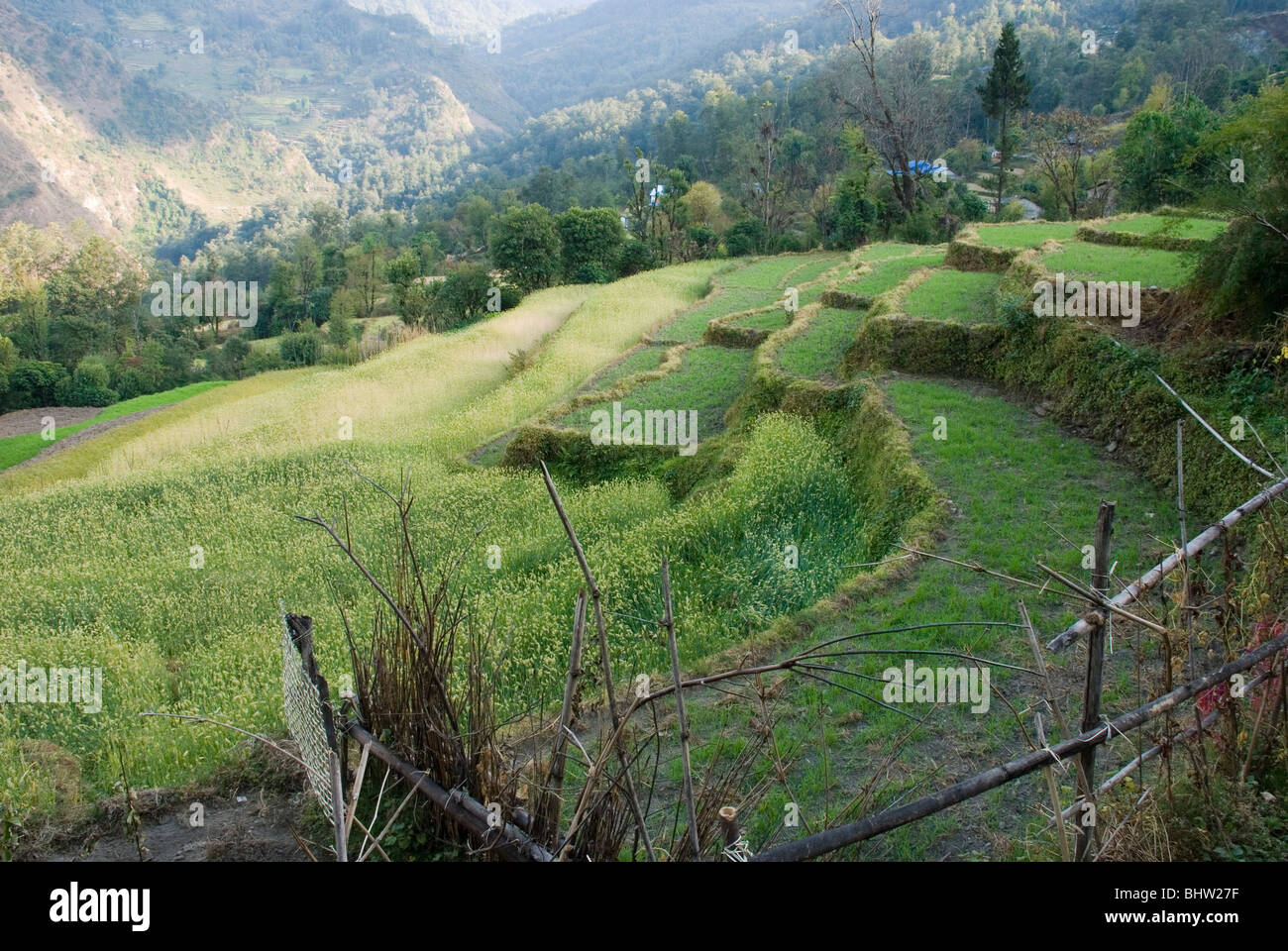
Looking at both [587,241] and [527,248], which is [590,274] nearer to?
[587,241]

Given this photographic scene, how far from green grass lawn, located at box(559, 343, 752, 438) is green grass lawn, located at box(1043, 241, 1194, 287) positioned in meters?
5.11

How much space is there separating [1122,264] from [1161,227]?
735mm

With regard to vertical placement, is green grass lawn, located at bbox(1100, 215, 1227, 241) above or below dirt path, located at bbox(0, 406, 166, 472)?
above

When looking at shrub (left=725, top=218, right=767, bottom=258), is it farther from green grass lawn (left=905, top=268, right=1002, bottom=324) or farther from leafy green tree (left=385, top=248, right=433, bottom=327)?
green grass lawn (left=905, top=268, right=1002, bottom=324)

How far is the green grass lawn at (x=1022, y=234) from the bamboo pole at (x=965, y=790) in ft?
49.8

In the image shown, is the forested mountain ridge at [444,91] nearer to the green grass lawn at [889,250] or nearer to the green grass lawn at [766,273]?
the green grass lawn at [766,273]

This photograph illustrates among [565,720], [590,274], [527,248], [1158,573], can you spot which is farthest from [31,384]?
[1158,573]

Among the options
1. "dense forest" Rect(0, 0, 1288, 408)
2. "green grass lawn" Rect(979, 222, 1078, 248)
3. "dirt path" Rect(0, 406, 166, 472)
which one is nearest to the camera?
"green grass lawn" Rect(979, 222, 1078, 248)

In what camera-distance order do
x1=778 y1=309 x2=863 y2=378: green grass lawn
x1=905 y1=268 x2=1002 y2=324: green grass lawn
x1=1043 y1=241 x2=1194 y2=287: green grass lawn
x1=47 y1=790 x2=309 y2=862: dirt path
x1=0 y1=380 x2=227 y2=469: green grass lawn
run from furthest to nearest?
1. x1=0 y1=380 x2=227 y2=469: green grass lawn
2. x1=778 y1=309 x2=863 y2=378: green grass lawn
3. x1=905 y1=268 x2=1002 y2=324: green grass lawn
4. x1=1043 y1=241 x2=1194 y2=287: green grass lawn
5. x1=47 y1=790 x2=309 y2=862: dirt path

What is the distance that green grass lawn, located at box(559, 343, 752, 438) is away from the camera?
44.5 feet

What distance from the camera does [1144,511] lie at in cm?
721

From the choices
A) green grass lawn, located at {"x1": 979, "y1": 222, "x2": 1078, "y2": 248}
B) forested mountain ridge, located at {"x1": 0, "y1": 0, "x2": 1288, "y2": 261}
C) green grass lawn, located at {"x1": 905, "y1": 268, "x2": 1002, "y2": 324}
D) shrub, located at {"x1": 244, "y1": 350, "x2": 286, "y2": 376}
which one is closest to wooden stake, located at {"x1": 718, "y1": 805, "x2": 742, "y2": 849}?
green grass lawn, located at {"x1": 905, "y1": 268, "x2": 1002, "y2": 324}

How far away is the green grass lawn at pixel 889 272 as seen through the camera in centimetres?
1672
